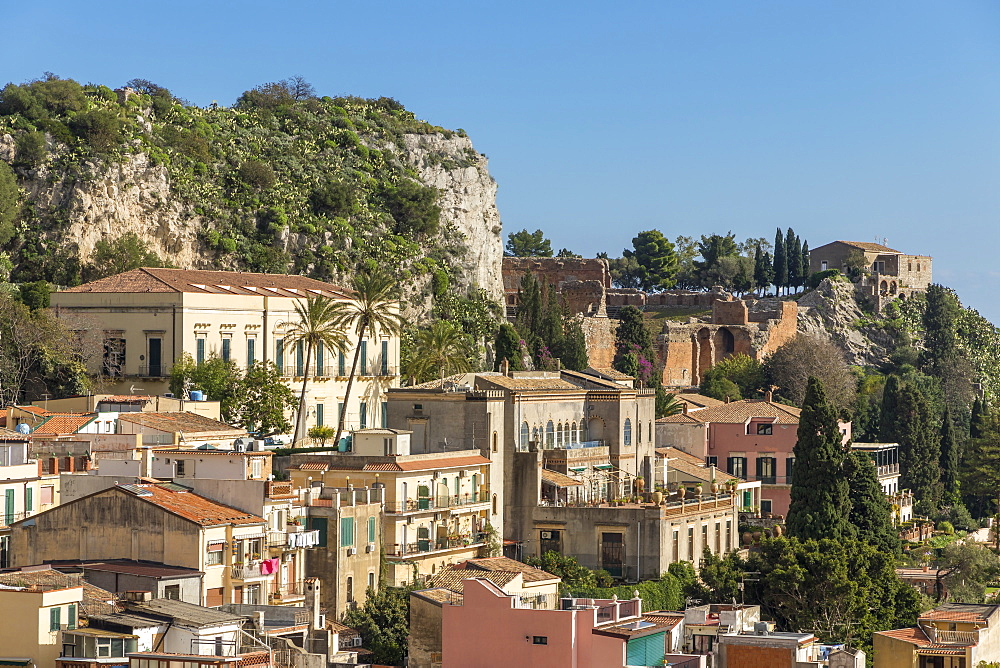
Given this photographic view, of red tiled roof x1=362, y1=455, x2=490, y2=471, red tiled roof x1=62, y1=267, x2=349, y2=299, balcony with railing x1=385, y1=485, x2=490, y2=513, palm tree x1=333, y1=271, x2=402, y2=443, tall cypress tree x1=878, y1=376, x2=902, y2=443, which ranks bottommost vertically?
balcony with railing x1=385, y1=485, x2=490, y2=513

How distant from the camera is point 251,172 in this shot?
104m

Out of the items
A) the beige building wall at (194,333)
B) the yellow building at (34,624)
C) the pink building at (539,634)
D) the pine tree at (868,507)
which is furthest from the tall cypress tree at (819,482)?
the yellow building at (34,624)

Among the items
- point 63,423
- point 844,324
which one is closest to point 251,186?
point 63,423

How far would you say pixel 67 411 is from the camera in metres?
64.9

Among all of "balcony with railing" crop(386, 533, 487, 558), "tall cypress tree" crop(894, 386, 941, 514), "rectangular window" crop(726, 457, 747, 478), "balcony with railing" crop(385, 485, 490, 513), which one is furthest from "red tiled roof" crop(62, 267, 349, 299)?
"tall cypress tree" crop(894, 386, 941, 514)

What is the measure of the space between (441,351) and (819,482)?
23875 millimetres

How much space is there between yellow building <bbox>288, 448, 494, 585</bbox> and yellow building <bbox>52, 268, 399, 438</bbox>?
582 inches

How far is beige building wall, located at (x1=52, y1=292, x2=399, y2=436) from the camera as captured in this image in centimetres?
7219

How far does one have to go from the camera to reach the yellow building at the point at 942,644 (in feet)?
160

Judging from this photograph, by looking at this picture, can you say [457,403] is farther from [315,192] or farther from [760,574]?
[315,192]

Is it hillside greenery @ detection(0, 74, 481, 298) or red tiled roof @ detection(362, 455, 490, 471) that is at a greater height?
hillside greenery @ detection(0, 74, 481, 298)

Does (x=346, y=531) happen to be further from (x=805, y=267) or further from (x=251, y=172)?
A: (x=805, y=267)

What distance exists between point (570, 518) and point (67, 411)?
1781 centimetres

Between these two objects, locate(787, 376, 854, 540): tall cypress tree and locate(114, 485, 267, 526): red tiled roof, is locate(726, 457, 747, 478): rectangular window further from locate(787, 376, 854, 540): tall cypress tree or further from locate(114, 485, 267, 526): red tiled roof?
locate(114, 485, 267, 526): red tiled roof
